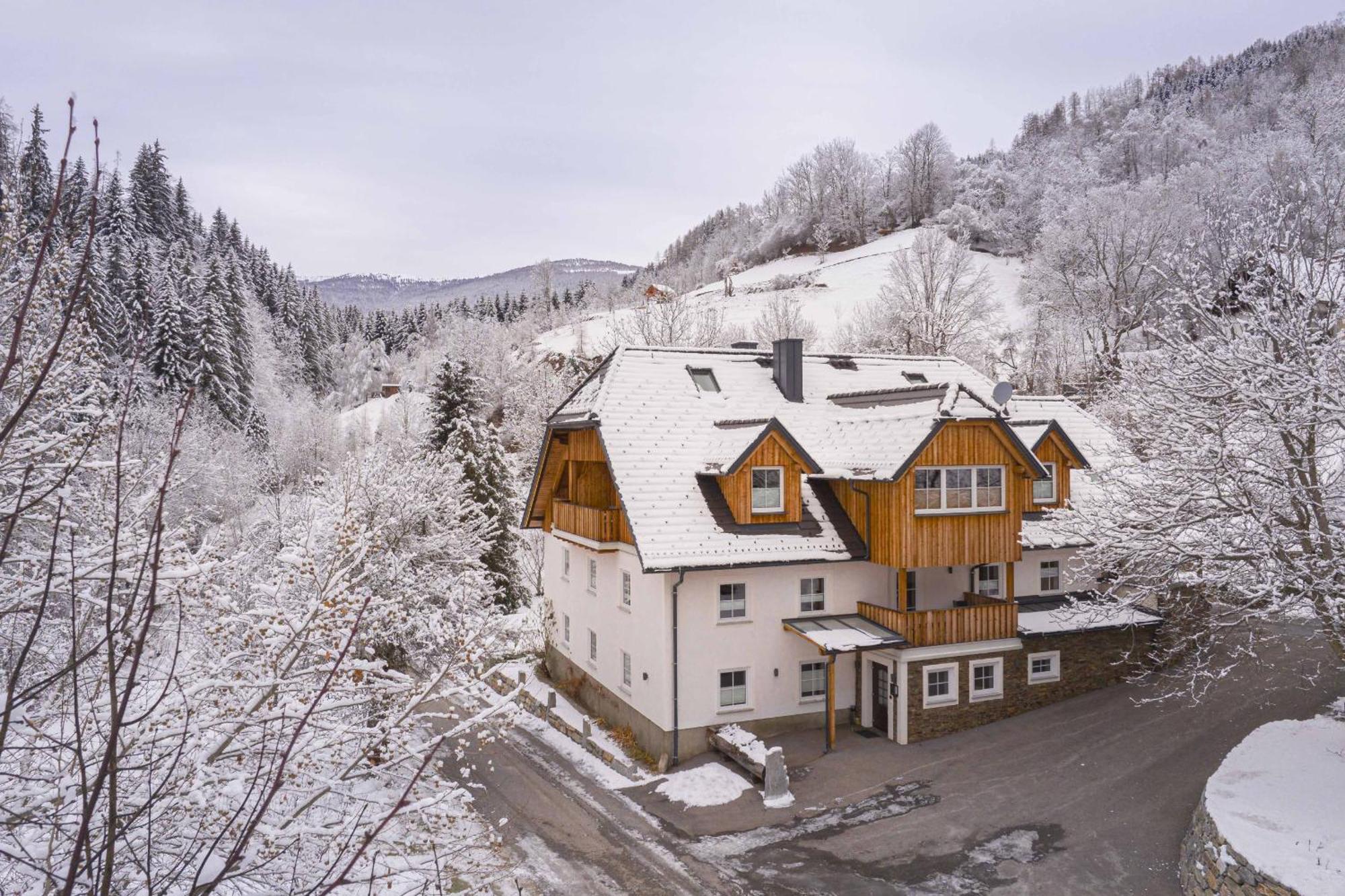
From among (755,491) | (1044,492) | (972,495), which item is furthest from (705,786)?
(1044,492)

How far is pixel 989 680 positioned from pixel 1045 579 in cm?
556

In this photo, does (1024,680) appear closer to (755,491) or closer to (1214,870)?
(755,491)

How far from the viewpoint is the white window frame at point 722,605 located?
64.6 feet

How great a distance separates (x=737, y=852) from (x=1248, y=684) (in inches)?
629

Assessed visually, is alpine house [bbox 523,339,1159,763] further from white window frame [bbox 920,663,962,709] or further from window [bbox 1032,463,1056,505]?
window [bbox 1032,463,1056,505]

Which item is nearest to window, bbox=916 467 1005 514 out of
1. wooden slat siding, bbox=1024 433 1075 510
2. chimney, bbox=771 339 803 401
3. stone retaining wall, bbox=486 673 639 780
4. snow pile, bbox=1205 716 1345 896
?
wooden slat siding, bbox=1024 433 1075 510

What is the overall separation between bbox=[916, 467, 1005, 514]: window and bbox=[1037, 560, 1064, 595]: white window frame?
4808mm

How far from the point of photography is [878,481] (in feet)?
67.8

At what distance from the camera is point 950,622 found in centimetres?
2025

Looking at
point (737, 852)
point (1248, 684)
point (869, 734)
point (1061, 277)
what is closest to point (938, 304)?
point (1061, 277)

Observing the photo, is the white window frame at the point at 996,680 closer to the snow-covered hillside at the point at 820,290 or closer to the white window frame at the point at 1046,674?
the white window frame at the point at 1046,674

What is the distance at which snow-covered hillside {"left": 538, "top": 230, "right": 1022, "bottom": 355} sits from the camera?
73375 mm

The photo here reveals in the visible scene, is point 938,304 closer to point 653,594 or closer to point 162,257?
point 653,594

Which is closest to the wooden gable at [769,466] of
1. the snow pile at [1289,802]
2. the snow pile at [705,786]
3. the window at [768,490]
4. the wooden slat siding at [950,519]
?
the window at [768,490]
